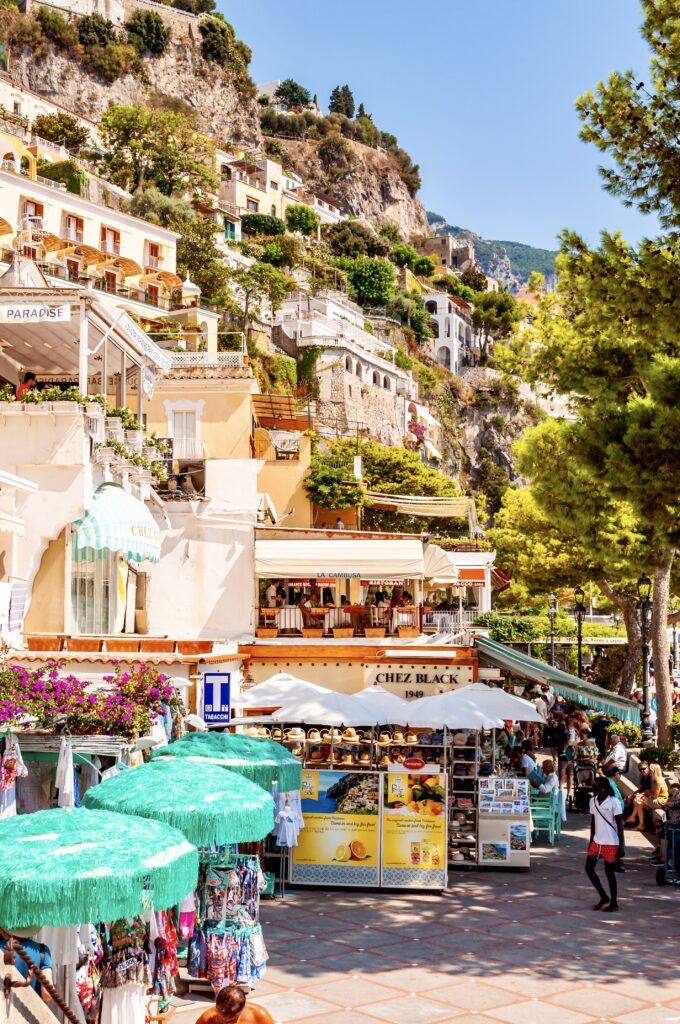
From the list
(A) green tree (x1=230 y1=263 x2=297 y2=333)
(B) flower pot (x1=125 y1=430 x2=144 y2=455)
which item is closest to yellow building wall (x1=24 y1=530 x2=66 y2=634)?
(B) flower pot (x1=125 y1=430 x2=144 y2=455)

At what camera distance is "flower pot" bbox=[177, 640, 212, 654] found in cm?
1606

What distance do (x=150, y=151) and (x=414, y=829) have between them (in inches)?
2583

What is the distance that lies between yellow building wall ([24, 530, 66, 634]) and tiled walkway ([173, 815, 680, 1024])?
262 inches

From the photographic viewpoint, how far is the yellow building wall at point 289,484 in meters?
36.4

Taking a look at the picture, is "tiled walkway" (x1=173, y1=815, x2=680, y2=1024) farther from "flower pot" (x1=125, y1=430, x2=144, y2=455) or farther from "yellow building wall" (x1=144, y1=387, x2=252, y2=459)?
"yellow building wall" (x1=144, y1=387, x2=252, y2=459)

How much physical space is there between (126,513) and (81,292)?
3639mm

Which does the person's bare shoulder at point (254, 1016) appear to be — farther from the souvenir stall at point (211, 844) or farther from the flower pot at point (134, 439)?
the flower pot at point (134, 439)

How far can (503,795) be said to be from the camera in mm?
14789

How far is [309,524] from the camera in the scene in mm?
38031

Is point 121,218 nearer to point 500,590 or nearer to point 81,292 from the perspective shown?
point 500,590

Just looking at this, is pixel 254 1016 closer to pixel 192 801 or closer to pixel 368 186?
pixel 192 801

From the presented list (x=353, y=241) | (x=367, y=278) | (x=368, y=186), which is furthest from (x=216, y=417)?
(x=368, y=186)

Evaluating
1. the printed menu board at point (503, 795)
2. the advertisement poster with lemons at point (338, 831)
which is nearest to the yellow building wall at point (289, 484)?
the printed menu board at point (503, 795)

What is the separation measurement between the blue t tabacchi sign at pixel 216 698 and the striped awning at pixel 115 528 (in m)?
2.44
